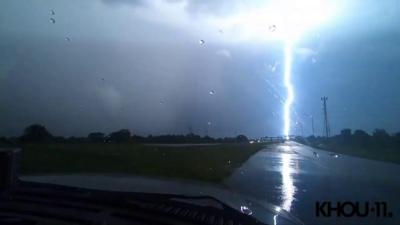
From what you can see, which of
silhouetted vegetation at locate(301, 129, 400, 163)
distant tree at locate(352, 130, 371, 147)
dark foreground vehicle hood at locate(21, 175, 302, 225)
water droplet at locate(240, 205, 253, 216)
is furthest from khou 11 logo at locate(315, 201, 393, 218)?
distant tree at locate(352, 130, 371, 147)

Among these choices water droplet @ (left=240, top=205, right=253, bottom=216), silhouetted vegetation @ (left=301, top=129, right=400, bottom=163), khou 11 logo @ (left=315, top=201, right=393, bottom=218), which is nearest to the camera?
water droplet @ (left=240, top=205, right=253, bottom=216)

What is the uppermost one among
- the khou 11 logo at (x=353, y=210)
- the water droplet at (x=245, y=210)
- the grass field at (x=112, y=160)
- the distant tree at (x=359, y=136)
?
the distant tree at (x=359, y=136)

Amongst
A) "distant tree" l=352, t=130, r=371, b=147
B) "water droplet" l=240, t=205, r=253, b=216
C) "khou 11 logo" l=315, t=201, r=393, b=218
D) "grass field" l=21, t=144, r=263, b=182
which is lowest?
"khou 11 logo" l=315, t=201, r=393, b=218

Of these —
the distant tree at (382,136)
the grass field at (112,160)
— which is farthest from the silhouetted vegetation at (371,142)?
the grass field at (112,160)

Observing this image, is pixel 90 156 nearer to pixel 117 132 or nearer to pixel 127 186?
pixel 117 132

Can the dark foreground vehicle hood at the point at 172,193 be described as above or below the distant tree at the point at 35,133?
below

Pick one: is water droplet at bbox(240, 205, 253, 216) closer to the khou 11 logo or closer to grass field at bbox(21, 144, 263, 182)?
the khou 11 logo

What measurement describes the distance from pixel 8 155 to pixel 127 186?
4.43 feet

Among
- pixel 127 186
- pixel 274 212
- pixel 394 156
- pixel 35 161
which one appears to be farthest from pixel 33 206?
pixel 394 156

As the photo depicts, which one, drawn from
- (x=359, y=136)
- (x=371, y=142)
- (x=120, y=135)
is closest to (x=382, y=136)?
(x=359, y=136)

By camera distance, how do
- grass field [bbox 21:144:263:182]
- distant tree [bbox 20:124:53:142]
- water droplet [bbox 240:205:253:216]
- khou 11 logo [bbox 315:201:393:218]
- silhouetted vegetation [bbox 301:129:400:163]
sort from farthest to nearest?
silhouetted vegetation [bbox 301:129:400:163] < grass field [bbox 21:144:263:182] < distant tree [bbox 20:124:53:142] < khou 11 logo [bbox 315:201:393:218] < water droplet [bbox 240:205:253:216]

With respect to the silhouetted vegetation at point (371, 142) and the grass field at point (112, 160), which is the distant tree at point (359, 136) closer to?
the silhouetted vegetation at point (371, 142)

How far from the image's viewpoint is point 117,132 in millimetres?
8688

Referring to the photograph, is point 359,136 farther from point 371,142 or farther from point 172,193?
point 172,193
